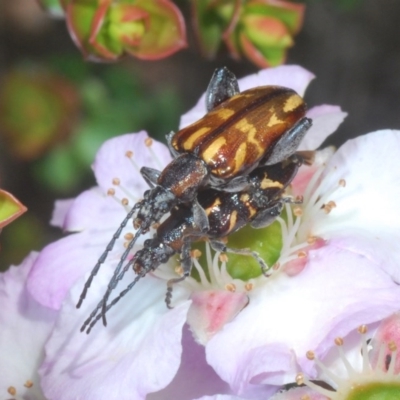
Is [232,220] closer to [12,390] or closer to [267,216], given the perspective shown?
[267,216]

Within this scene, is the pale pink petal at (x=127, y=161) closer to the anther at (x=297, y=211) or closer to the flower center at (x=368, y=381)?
the anther at (x=297, y=211)

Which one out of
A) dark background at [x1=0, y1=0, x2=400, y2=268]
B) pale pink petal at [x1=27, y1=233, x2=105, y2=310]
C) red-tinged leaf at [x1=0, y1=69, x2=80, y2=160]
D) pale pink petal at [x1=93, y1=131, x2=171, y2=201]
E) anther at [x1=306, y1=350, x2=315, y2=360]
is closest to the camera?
anther at [x1=306, y1=350, x2=315, y2=360]

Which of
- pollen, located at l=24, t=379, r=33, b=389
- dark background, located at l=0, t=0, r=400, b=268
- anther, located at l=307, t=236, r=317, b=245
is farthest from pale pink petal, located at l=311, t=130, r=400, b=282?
dark background, located at l=0, t=0, r=400, b=268

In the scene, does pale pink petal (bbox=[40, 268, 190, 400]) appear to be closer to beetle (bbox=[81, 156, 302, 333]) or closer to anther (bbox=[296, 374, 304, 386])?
beetle (bbox=[81, 156, 302, 333])

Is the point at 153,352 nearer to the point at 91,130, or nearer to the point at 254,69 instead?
the point at 91,130

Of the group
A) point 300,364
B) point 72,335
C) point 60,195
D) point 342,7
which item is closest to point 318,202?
point 300,364
